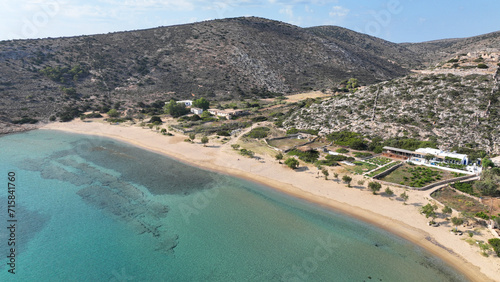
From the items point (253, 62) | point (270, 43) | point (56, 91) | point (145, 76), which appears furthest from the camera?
point (270, 43)

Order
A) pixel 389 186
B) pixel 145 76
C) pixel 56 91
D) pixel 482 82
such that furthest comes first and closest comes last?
pixel 145 76, pixel 56 91, pixel 482 82, pixel 389 186

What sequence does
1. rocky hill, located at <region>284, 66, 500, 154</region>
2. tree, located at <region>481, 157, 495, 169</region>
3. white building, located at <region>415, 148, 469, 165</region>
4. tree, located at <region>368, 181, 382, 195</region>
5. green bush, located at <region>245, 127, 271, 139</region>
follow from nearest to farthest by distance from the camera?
1. tree, located at <region>368, 181, 382, 195</region>
2. tree, located at <region>481, 157, 495, 169</region>
3. white building, located at <region>415, 148, 469, 165</region>
4. rocky hill, located at <region>284, 66, 500, 154</region>
5. green bush, located at <region>245, 127, 271, 139</region>

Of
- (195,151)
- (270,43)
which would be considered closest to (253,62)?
(270,43)

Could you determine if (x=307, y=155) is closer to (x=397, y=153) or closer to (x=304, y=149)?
(x=304, y=149)

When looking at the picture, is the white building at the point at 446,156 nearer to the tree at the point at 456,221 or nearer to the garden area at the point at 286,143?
the tree at the point at 456,221

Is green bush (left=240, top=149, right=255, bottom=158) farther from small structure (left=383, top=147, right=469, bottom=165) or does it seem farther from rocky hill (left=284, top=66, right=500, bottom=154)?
small structure (left=383, top=147, right=469, bottom=165)

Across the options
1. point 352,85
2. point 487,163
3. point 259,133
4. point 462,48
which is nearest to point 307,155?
point 259,133

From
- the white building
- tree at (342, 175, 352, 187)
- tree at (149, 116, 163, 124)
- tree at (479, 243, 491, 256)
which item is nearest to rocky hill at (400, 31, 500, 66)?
the white building

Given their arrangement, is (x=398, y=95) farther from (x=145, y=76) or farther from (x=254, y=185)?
(x=145, y=76)
